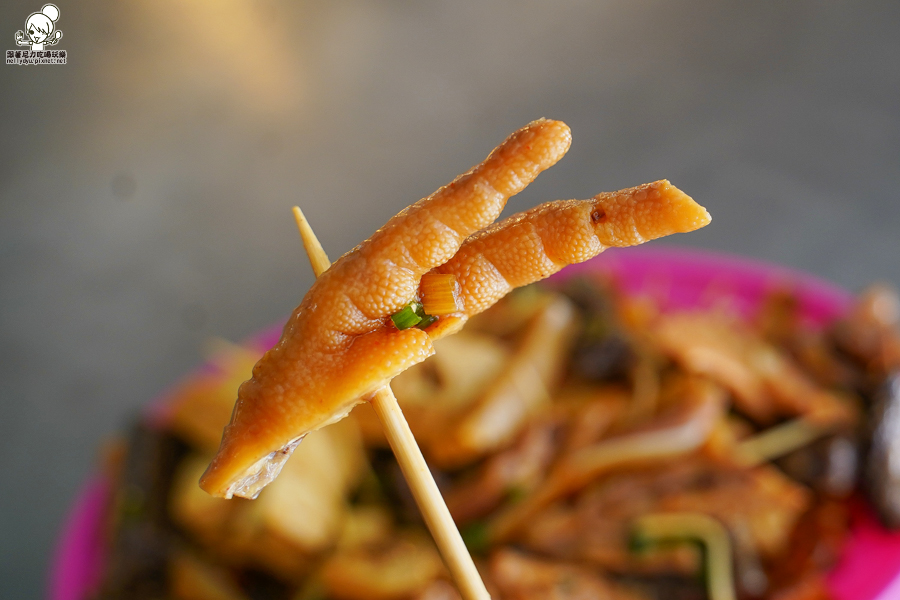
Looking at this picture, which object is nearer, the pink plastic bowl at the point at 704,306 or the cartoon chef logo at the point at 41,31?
the pink plastic bowl at the point at 704,306

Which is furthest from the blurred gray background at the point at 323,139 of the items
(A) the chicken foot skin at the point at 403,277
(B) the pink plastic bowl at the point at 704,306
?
(A) the chicken foot skin at the point at 403,277

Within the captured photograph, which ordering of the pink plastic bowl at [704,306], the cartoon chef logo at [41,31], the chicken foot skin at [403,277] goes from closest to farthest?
the chicken foot skin at [403,277] → the pink plastic bowl at [704,306] → the cartoon chef logo at [41,31]

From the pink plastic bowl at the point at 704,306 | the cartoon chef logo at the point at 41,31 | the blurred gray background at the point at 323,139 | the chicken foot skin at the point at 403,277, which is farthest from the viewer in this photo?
the blurred gray background at the point at 323,139

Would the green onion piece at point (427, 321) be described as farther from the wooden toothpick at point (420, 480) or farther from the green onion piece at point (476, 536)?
the green onion piece at point (476, 536)

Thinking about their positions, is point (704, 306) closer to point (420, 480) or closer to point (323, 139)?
point (420, 480)

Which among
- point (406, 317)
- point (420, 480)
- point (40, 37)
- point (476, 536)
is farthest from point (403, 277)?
point (40, 37)

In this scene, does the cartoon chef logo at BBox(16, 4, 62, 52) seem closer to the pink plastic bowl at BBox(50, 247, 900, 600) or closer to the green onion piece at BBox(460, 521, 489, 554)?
the pink plastic bowl at BBox(50, 247, 900, 600)

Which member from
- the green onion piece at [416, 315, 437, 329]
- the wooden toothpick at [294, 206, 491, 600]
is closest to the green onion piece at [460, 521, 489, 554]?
the wooden toothpick at [294, 206, 491, 600]

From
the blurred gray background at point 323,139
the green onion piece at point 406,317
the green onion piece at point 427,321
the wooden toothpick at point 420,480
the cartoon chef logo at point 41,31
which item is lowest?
the wooden toothpick at point 420,480
